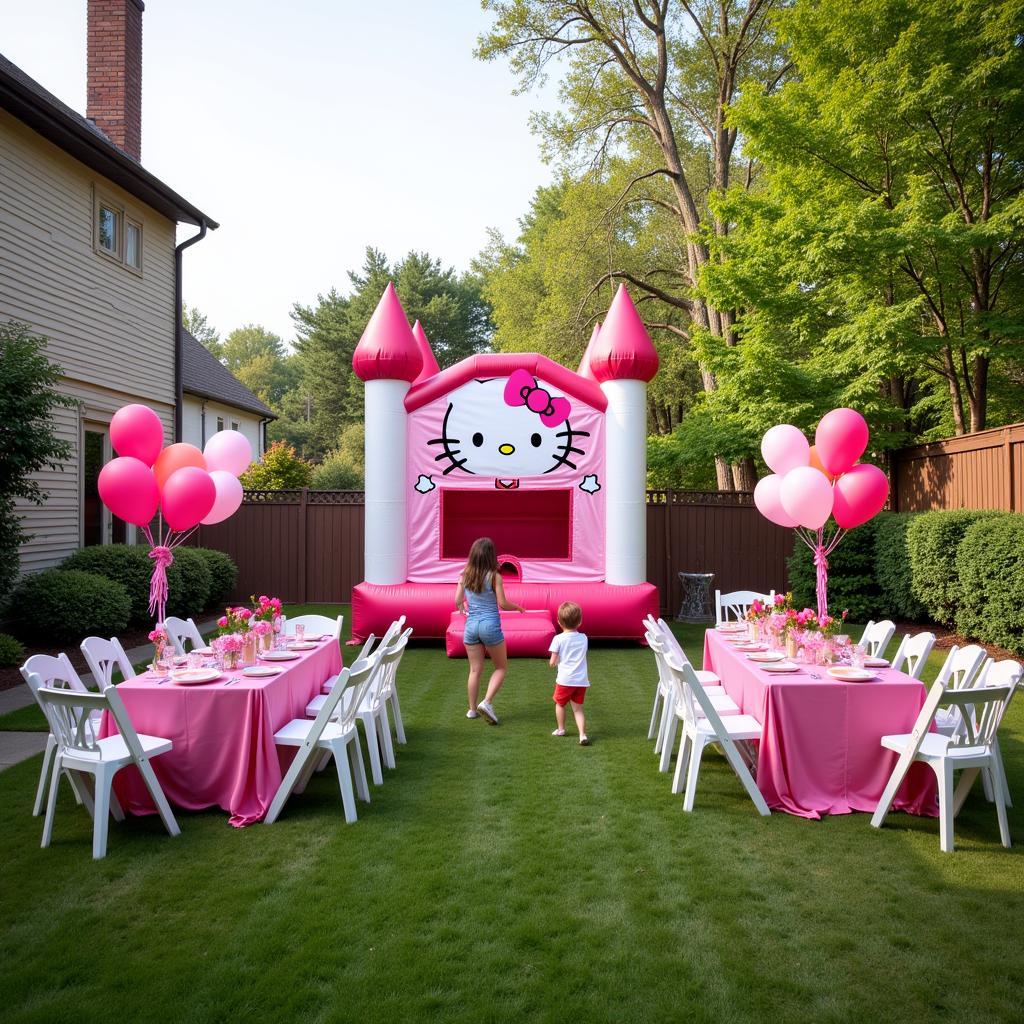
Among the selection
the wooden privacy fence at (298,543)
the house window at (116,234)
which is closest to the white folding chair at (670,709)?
the wooden privacy fence at (298,543)

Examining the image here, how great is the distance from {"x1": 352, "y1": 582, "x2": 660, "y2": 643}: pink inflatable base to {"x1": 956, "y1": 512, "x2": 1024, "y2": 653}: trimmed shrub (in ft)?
12.1

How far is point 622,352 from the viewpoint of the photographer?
35.6ft

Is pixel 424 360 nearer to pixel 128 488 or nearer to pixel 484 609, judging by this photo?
pixel 484 609

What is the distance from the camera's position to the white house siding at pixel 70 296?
1030 cm

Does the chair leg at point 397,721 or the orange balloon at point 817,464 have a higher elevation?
Result: the orange balloon at point 817,464

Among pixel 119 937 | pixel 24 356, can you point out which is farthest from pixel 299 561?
pixel 119 937

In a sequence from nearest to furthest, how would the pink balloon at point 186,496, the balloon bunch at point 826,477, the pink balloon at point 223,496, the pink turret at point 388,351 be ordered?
1. the pink balloon at point 186,496
2. the pink balloon at point 223,496
3. the balloon bunch at point 826,477
4. the pink turret at point 388,351

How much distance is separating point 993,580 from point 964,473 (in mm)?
2754

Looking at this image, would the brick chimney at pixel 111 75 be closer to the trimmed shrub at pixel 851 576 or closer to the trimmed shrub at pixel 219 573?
the trimmed shrub at pixel 219 573

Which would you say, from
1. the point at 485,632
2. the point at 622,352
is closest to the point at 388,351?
the point at 622,352

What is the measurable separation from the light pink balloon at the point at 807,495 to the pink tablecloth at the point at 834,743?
241 cm

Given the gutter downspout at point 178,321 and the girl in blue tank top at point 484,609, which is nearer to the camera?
the girl in blue tank top at point 484,609

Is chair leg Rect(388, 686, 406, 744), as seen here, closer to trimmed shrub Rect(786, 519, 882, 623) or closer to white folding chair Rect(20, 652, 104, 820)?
white folding chair Rect(20, 652, 104, 820)

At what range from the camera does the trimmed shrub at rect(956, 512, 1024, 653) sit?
8930 millimetres
